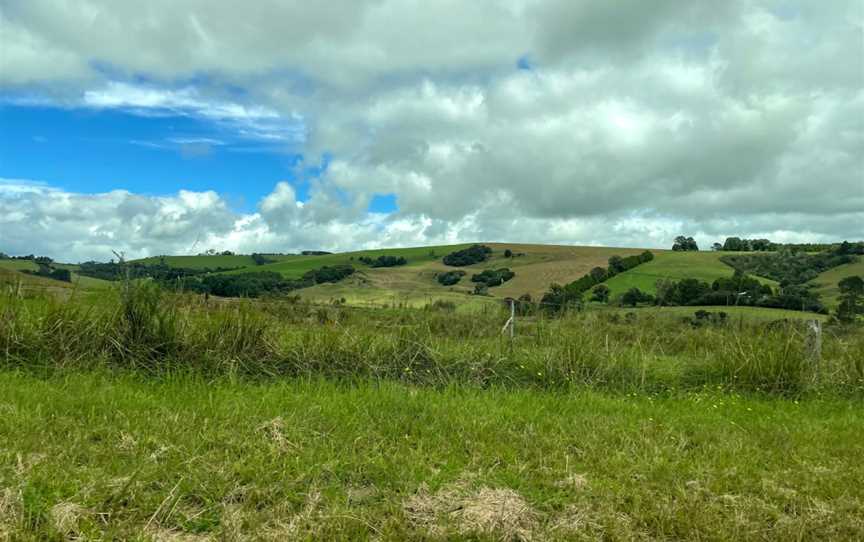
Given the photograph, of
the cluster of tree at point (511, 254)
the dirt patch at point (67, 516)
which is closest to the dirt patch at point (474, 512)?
the dirt patch at point (67, 516)

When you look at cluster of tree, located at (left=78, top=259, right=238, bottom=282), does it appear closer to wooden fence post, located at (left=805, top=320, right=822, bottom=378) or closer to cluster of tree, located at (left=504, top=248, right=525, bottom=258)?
wooden fence post, located at (left=805, top=320, right=822, bottom=378)

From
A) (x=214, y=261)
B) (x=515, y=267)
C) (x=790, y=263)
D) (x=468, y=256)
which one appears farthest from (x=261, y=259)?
(x=790, y=263)

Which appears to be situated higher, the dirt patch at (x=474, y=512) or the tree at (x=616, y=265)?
the tree at (x=616, y=265)

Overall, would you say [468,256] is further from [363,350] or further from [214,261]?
[363,350]

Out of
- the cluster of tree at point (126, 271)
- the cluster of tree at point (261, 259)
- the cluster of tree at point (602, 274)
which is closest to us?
the cluster of tree at point (126, 271)

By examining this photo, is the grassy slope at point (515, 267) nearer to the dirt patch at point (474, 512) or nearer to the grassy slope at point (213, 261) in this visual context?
the grassy slope at point (213, 261)

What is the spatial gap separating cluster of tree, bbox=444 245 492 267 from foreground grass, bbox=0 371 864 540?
149 ft

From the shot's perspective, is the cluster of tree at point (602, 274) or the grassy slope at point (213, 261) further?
the grassy slope at point (213, 261)

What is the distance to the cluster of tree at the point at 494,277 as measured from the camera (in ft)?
122

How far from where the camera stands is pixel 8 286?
9188 millimetres

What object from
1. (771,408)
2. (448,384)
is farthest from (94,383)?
(771,408)

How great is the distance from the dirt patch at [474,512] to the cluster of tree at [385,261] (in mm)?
Answer: 49689

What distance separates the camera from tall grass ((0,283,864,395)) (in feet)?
26.1

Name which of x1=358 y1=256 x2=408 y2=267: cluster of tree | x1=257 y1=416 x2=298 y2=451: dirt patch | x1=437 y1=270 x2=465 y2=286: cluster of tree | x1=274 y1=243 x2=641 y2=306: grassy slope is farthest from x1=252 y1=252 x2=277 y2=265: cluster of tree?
x1=257 y1=416 x2=298 y2=451: dirt patch
